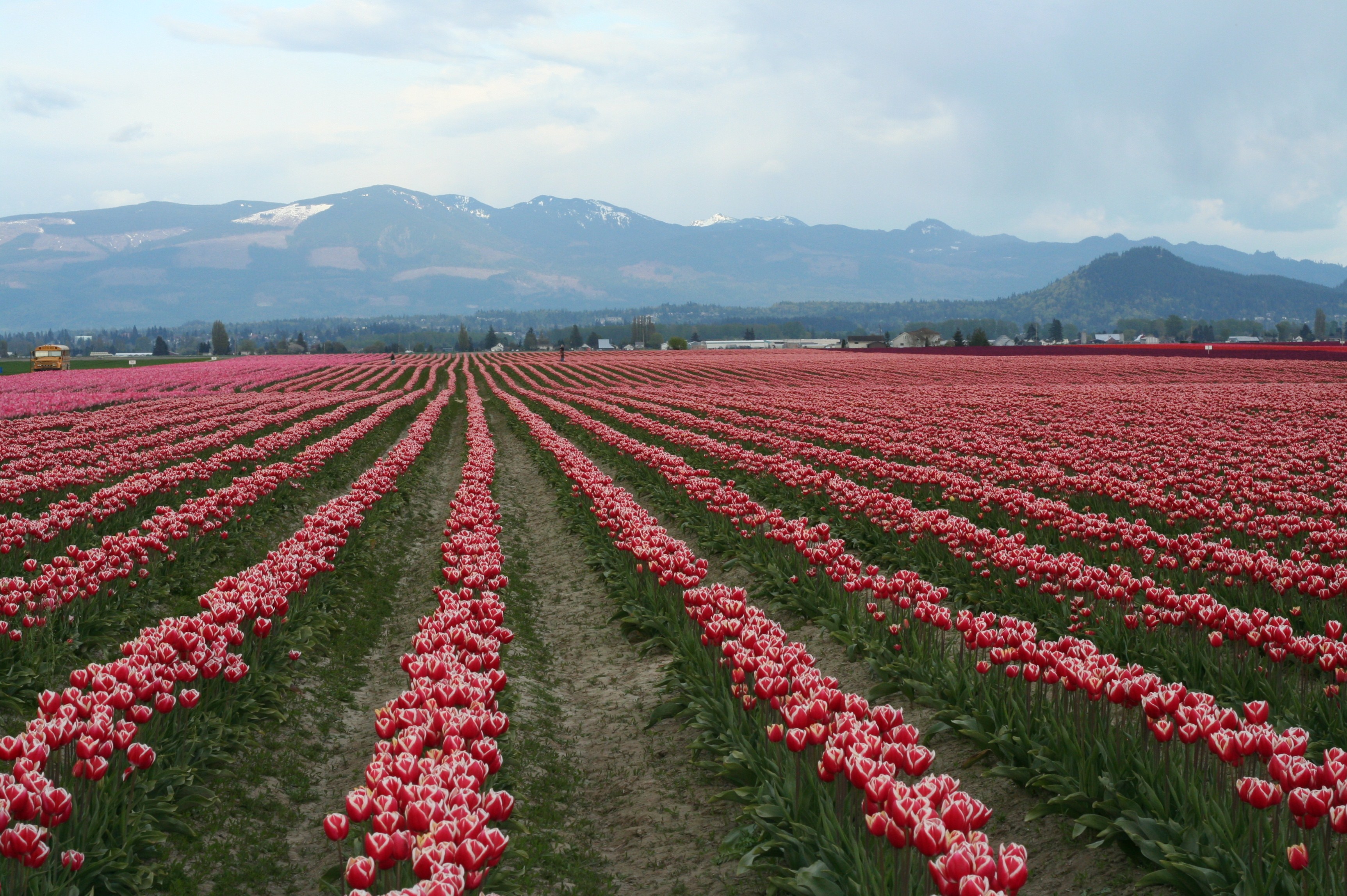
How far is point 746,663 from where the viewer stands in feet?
20.5

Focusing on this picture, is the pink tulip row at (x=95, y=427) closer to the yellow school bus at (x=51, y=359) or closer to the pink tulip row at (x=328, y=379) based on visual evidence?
the pink tulip row at (x=328, y=379)

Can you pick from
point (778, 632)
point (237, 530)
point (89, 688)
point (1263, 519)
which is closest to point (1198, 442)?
point (1263, 519)

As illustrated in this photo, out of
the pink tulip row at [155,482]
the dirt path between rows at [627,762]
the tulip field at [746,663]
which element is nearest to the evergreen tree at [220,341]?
the pink tulip row at [155,482]

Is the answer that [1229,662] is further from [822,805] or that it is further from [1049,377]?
[1049,377]

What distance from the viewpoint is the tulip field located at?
4375 mm

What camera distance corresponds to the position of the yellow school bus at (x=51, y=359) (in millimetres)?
85188

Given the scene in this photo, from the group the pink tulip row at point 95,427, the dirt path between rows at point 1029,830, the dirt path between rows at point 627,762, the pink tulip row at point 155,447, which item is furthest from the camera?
the pink tulip row at point 95,427

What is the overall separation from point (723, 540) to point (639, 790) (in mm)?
7132

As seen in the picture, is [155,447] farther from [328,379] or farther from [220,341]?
[220,341]

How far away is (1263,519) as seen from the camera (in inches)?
427

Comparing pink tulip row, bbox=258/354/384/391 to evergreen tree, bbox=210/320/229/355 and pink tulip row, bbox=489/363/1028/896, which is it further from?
evergreen tree, bbox=210/320/229/355

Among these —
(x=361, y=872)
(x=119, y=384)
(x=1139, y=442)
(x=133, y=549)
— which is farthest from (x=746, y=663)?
(x=119, y=384)

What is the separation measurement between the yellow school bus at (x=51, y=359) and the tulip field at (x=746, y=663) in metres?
82.4

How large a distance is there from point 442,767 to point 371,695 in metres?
4.73
